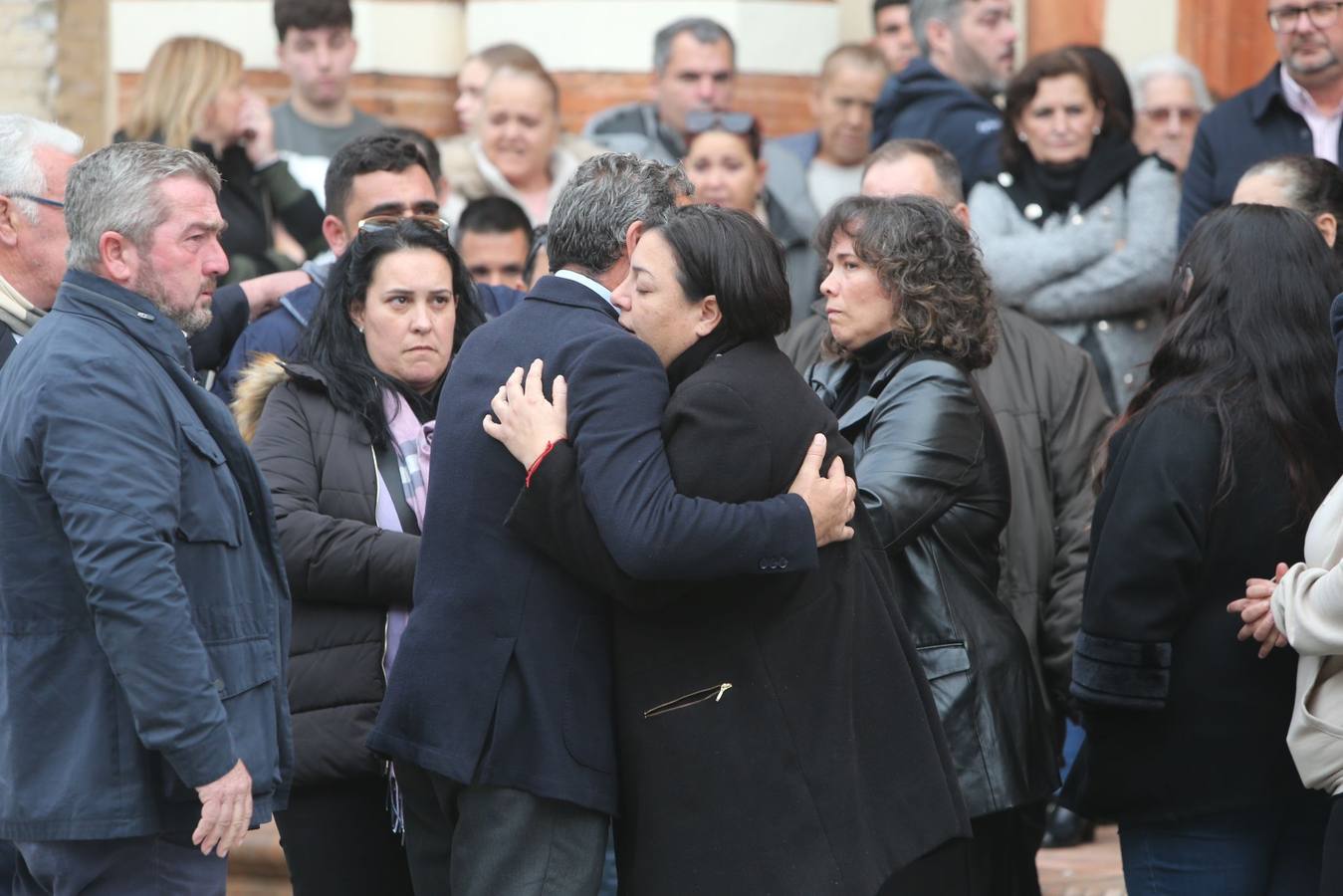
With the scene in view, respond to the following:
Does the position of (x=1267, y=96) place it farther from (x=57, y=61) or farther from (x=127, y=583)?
(x=57, y=61)

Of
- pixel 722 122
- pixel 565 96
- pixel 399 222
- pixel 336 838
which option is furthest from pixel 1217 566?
pixel 565 96

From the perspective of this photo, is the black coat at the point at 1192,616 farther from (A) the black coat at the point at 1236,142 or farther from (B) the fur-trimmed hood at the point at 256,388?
(A) the black coat at the point at 1236,142

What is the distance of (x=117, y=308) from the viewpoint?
3.52 meters

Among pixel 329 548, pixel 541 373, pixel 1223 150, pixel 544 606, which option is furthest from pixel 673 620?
pixel 1223 150

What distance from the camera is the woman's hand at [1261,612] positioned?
12.1ft

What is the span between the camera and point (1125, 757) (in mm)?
3916

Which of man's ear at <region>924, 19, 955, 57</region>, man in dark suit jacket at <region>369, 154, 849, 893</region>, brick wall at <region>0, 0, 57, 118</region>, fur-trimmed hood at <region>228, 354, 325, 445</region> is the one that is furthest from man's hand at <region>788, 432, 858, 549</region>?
brick wall at <region>0, 0, 57, 118</region>

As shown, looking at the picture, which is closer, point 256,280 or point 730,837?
point 730,837

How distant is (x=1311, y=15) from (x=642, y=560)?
3751mm

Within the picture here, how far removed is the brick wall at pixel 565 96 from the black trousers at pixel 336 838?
14.7ft

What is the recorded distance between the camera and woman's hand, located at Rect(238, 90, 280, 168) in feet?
21.9

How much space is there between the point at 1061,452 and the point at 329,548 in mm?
2017

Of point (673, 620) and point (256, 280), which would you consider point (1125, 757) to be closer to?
point (673, 620)

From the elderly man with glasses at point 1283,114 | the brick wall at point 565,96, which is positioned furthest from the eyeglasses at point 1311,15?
the brick wall at point 565,96
